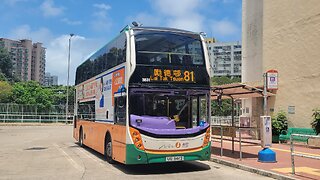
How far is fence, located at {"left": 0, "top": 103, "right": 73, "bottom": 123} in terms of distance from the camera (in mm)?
46219

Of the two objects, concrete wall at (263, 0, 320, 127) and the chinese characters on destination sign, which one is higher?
concrete wall at (263, 0, 320, 127)

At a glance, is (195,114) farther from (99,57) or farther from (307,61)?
(307,61)

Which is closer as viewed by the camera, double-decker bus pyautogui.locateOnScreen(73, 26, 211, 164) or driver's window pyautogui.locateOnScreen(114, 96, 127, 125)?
double-decker bus pyautogui.locateOnScreen(73, 26, 211, 164)

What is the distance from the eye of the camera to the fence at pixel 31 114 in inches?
1820

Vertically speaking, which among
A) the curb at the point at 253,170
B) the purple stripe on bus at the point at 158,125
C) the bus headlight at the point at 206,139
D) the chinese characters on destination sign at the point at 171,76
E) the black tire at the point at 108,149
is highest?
the chinese characters on destination sign at the point at 171,76

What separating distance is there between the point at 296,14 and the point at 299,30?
922mm

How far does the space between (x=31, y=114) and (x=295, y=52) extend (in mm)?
36234

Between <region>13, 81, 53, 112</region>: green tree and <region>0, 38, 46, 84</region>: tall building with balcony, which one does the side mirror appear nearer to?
<region>13, 81, 53, 112</region>: green tree

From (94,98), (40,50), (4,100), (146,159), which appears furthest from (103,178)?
(40,50)

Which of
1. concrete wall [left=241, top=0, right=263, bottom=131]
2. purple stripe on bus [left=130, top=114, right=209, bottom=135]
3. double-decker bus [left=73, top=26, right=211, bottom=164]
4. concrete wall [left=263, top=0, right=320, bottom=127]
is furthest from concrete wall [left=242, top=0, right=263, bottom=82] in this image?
purple stripe on bus [left=130, top=114, right=209, bottom=135]

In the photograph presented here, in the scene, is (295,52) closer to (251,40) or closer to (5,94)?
(251,40)

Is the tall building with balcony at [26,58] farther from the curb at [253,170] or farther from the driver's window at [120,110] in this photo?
the curb at [253,170]

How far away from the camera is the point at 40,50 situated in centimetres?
12300

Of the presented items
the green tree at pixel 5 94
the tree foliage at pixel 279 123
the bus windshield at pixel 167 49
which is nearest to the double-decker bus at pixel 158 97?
the bus windshield at pixel 167 49
